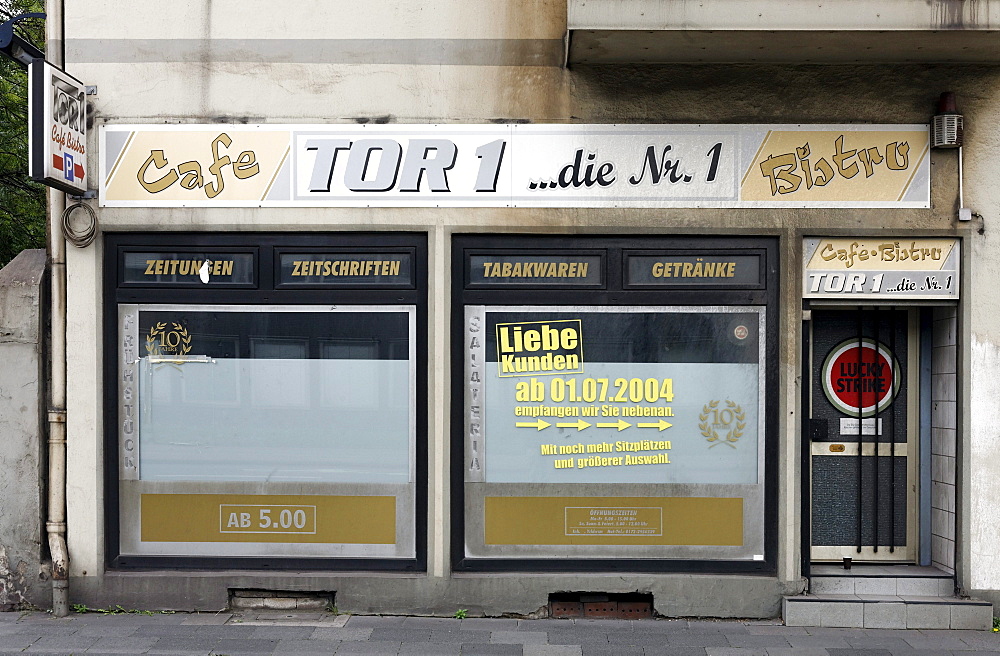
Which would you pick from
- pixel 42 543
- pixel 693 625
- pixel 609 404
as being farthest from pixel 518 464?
pixel 42 543

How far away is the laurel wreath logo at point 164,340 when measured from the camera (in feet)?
21.4

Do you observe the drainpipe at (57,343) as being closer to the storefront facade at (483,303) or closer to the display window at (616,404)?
the storefront facade at (483,303)

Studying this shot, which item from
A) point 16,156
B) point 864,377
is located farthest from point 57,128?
point 16,156

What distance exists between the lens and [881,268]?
630 centimetres

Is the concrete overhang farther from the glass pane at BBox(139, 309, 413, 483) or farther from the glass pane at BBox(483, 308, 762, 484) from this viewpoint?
the glass pane at BBox(139, 309, 413, 483)

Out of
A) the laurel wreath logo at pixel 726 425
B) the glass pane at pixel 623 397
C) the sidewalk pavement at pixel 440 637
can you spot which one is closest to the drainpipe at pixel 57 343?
the sidewalk pavement at pixel 440 637

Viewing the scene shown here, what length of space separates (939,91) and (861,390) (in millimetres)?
2398

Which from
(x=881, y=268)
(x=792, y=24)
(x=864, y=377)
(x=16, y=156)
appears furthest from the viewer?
(x=16, y=156)

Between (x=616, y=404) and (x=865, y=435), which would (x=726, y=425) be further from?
(x=865, y=435)

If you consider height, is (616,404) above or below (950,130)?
below

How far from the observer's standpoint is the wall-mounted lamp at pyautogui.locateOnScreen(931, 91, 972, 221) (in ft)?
20.0

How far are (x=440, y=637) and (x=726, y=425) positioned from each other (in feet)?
8.83

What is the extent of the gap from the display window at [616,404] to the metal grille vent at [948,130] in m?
1.50

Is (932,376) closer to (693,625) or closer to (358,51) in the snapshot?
(693,625)
